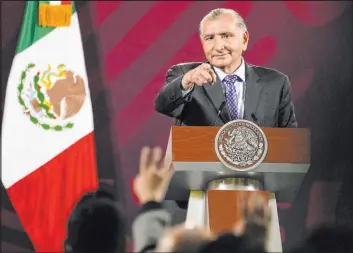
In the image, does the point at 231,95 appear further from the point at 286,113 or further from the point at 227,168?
the point at 227,168

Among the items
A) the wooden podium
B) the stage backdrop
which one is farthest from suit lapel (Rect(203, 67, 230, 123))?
the stage backdrop

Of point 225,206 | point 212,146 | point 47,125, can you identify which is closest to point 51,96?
point 47,125

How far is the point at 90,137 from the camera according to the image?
5.51 metres

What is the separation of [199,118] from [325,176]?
1.72 m

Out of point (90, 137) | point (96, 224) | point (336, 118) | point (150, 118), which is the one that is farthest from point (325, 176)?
point (96, 224)

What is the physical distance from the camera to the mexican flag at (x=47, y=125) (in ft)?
17.6

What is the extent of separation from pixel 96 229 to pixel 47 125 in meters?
2.97

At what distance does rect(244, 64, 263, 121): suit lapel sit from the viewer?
13.3 ft

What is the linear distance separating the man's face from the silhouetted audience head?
1512 mm

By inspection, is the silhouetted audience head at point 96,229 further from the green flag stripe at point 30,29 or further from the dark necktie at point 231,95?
the green flag stripe at point 30,29

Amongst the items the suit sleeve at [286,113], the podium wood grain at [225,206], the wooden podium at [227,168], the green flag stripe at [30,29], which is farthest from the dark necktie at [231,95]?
the green flag stripe at [30,29]

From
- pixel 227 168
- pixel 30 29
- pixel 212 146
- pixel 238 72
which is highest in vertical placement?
pixel 30 29

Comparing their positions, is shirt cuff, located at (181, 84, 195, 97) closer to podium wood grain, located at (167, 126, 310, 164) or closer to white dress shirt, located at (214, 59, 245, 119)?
white dress shirt, located at (214, 59, 245, 119)

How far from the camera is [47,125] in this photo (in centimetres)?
550
